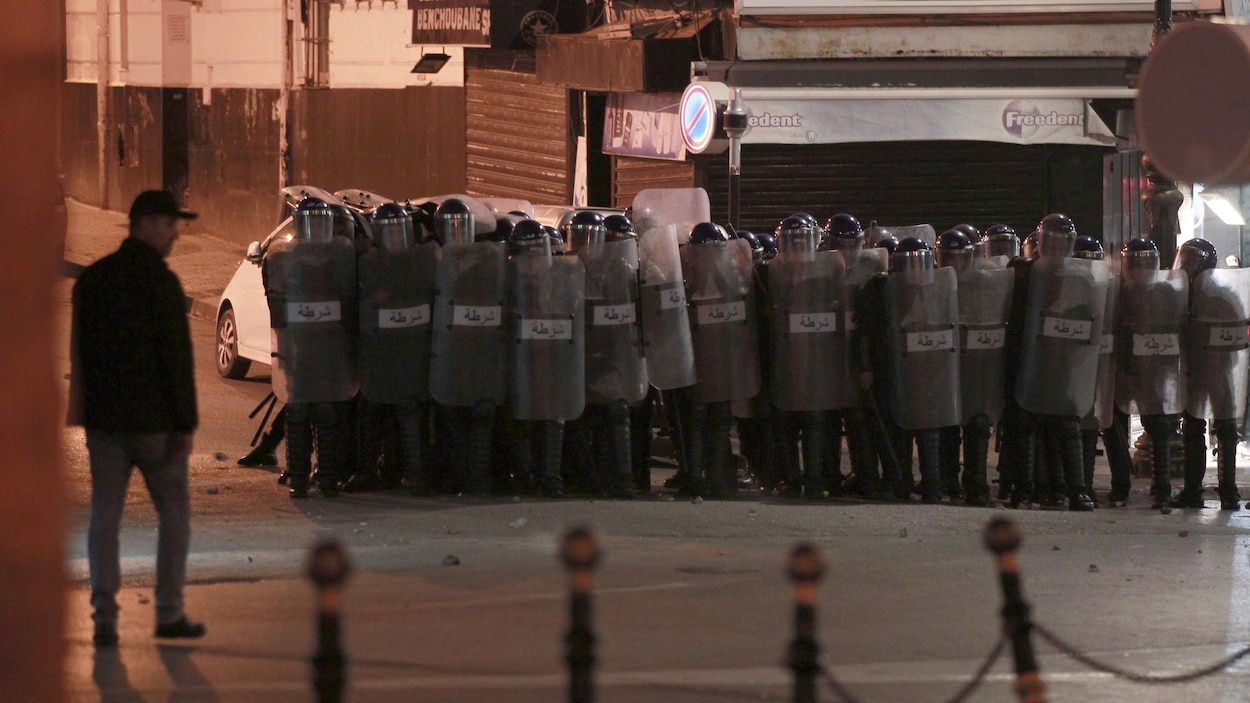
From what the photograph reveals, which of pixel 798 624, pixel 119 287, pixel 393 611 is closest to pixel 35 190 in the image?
pixel 798 624

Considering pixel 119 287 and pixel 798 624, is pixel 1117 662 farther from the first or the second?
pixel 119 287

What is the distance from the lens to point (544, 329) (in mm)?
10781

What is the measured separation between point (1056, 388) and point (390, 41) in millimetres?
14947

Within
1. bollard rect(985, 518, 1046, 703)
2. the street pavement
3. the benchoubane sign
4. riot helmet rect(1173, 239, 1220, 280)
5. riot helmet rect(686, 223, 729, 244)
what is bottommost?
the street pavement

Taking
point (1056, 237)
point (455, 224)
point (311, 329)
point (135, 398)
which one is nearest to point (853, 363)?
point (1056, 237)

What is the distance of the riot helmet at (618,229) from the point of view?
11.1 m

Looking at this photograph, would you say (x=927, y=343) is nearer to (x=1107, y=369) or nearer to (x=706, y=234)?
(x=1107, y=369)

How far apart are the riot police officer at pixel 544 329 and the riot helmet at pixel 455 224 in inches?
11.5

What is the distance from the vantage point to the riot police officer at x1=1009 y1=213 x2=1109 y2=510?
11.2m

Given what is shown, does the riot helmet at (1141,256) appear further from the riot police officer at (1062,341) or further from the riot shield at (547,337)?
the riot shield at (547,337)

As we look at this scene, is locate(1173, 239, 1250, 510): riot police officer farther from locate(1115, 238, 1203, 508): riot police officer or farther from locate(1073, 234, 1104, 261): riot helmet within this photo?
locate(1073, 234, 1104, 261): riot helmet

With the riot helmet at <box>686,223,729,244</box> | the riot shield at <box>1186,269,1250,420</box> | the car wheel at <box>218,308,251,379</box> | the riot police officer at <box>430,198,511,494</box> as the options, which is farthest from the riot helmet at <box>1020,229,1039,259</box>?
the car wheel at <box>218,308,251,379</box>

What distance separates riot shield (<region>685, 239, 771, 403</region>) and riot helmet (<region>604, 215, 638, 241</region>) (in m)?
0.48

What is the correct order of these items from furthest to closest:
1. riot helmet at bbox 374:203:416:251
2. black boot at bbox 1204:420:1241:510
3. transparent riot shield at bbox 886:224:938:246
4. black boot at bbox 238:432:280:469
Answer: transparent riot shield at bbox 886:224:938:246, black boot at bbox 238:432:280:469, black boot at bbox 1204:420:1241:510, riot helmet at bbox 374:203:416:251
